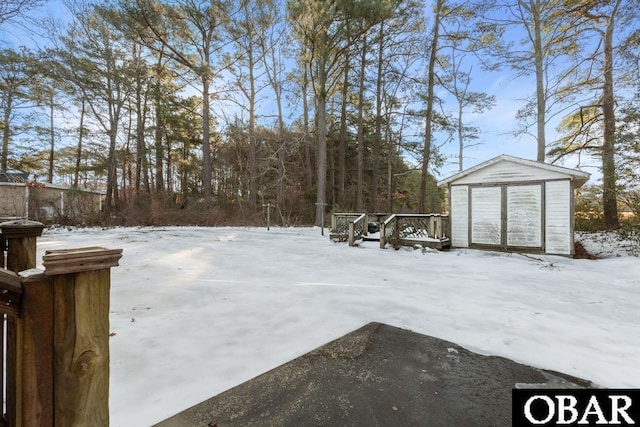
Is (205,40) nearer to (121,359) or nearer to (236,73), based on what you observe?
(236,73)

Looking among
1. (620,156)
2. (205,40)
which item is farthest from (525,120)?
(205,40)

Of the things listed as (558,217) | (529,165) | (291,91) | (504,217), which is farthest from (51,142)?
(558,217)

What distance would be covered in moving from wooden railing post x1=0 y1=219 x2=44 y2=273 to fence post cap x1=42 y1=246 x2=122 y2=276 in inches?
37.4

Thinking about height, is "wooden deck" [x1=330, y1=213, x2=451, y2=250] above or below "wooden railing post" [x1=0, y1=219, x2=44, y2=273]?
below

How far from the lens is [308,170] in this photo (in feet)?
→ 56.3

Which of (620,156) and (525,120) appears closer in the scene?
(620,156)

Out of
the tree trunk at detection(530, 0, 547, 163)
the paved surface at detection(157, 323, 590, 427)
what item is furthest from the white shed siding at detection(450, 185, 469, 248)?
the paved surface at detection(157, 323, 590, 427)

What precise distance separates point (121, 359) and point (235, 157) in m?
16.4

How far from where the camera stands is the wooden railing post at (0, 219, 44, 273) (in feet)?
4.82

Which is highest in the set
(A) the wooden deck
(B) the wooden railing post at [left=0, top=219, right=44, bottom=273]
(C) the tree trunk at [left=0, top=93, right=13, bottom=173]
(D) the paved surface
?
(C) the tree trunk at [left=0, top=93, right=13, bottom=173]

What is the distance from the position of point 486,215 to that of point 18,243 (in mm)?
8500

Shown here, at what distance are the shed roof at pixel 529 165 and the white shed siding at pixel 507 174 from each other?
0.06 meters

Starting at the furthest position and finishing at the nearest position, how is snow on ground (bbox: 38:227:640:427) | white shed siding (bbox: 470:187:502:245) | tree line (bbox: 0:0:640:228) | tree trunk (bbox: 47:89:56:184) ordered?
tree trunk (bbox: 47:89:56:184), tree line (bbox: 0:0:640:228), white shed siding (bbox: 470:187:502:245), snow on ground (bbox: 38:227:640:427)

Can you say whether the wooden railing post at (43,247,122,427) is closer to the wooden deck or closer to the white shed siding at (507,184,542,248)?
the wooden deck
